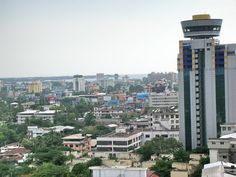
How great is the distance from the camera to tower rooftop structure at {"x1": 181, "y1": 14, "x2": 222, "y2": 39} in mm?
6312

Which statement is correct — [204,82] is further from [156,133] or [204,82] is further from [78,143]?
[78,143]

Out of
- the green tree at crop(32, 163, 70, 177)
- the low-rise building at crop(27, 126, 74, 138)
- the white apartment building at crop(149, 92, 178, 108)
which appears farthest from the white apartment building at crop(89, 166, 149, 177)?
the white apartment building at crop(149, 92, 178, 108)

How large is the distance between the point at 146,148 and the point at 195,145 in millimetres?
722

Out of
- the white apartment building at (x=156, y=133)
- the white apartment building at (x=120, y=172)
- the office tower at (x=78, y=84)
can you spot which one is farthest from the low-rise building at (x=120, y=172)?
the office tower at (x=78, y=84)

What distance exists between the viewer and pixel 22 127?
9.36m

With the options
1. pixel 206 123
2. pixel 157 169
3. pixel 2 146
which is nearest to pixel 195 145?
pixel 206 123

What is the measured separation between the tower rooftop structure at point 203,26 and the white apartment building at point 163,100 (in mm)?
6855

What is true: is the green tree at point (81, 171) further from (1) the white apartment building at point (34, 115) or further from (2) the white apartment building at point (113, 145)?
(1) the white apartment building at point (34, 115)

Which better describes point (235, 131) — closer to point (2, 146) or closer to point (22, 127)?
point (2, 146)

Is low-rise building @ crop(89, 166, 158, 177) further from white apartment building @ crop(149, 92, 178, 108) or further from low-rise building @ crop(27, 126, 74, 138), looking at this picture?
white apartment building @ crop(149, 92, 178, 108)

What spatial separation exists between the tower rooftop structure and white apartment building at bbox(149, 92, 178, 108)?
6855mm

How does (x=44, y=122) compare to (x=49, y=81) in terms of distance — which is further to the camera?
(x=49, y=81)

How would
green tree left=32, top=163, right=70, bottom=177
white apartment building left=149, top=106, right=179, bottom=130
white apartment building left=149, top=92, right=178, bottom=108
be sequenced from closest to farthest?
green tree left=32, top=163, right=70, bottom=177
white apartment building left=149, top=106, right=179, bottom=130
white apartment building left=149, top=92, right=178, bottom=108

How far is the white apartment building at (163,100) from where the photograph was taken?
1323cm
